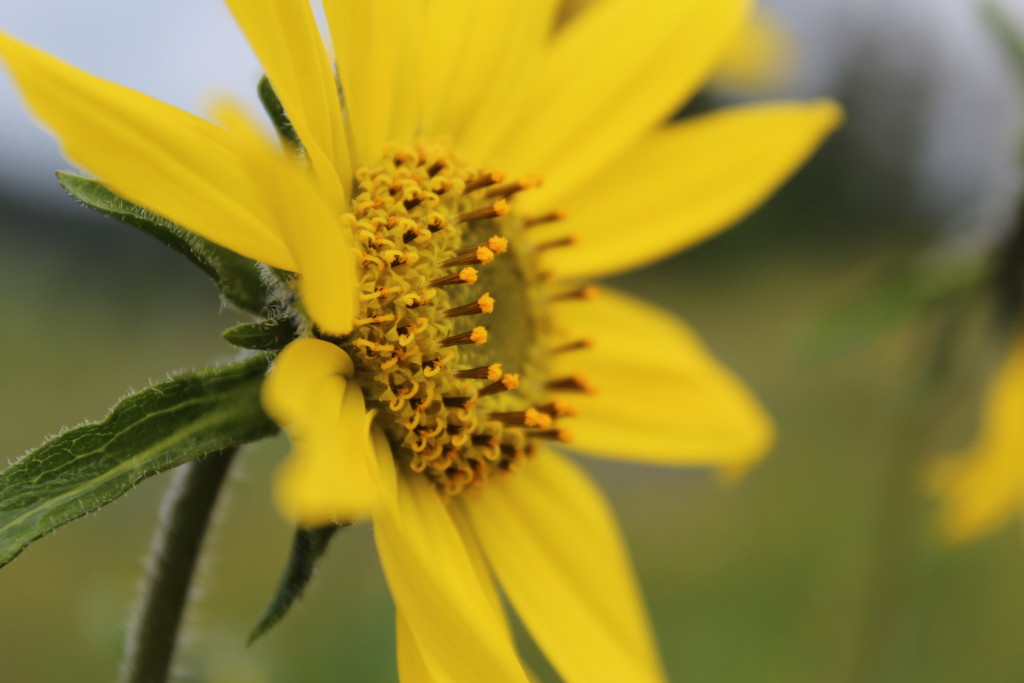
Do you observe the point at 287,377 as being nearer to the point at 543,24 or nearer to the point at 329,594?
the point at 543,24

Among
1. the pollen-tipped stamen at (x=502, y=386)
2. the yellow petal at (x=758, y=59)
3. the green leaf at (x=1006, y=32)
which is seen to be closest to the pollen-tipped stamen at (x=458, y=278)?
the pollen-tipped stamen at (x=502, y=386)

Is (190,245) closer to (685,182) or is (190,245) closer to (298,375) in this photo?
(298,375)

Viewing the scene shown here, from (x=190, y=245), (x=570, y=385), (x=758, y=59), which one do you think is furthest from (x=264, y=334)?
(x=758, y=59)

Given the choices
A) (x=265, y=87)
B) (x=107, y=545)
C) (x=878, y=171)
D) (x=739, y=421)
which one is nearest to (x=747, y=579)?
(x=107, y=545)

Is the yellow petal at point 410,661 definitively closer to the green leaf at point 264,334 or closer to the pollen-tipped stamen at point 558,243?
the green leaf at point 264,334

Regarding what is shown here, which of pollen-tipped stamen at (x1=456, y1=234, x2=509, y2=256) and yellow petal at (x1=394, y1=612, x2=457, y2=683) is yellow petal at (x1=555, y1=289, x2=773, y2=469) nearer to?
pollen-tipped stamen at (x1=456, y1=234, x2=509, y2=256)

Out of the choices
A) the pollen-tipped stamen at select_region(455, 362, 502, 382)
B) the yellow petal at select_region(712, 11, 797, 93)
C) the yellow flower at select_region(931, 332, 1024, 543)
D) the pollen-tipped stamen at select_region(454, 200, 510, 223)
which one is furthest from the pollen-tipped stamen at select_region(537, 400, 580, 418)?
the yellow petal at select_region(712, 11, 797, 93)
